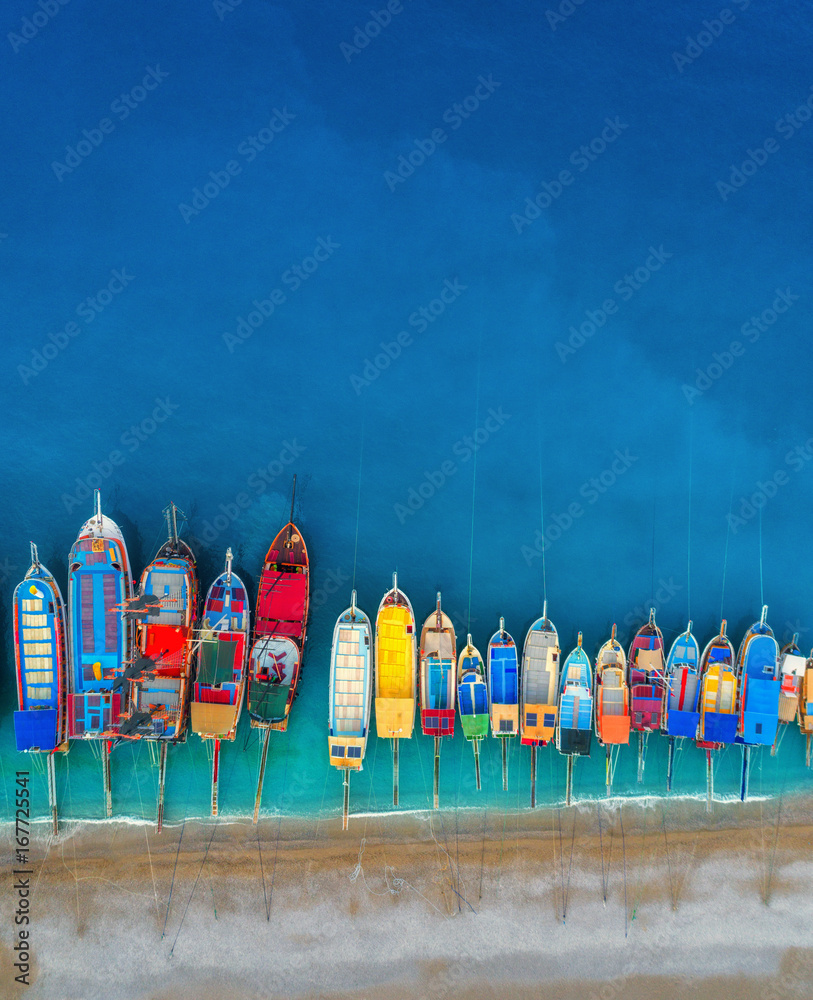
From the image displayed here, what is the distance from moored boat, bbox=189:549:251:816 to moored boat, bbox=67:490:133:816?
234 centimetres

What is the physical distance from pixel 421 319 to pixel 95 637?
1392 centimetres

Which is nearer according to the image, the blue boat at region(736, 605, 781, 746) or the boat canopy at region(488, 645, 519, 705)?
the blue boat at region(736, 605, 781, 746)

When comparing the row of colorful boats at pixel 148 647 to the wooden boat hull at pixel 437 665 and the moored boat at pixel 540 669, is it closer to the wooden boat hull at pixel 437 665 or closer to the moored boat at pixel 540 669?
the wooden boat hull at pixel 437 665

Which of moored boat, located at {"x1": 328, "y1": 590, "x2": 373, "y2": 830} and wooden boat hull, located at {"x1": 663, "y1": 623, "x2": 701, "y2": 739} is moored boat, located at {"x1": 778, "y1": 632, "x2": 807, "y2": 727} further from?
moored boat, located at {"x1": 328, "y1": 590, "x2": 373, "y2": 830}

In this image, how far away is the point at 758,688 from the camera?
15906 millimetres

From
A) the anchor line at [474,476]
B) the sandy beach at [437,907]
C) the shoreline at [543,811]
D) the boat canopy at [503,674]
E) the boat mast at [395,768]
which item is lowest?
the sandy beach at [437,907]

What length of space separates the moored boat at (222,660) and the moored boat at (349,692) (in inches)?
110

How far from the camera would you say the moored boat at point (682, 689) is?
1578 cm

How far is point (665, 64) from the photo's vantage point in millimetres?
16922

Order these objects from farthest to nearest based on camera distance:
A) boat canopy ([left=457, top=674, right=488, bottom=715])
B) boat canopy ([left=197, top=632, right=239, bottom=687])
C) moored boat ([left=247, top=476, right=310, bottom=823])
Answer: boat canopy ([left=457, top=674, right=488, bottom=715])
moored boat ([left=247, top=476, right=310, bottom=823])
boat canopy ([left=197, top=632, right=239, bottom=687])

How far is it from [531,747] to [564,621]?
4245mm

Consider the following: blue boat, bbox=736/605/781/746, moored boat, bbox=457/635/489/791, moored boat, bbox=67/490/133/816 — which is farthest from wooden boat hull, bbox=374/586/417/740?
blue boat, bbox=736/605/781/746

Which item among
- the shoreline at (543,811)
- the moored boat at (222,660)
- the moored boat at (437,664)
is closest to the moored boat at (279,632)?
the moored boat at (222,660)

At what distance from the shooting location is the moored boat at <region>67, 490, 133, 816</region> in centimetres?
1509
